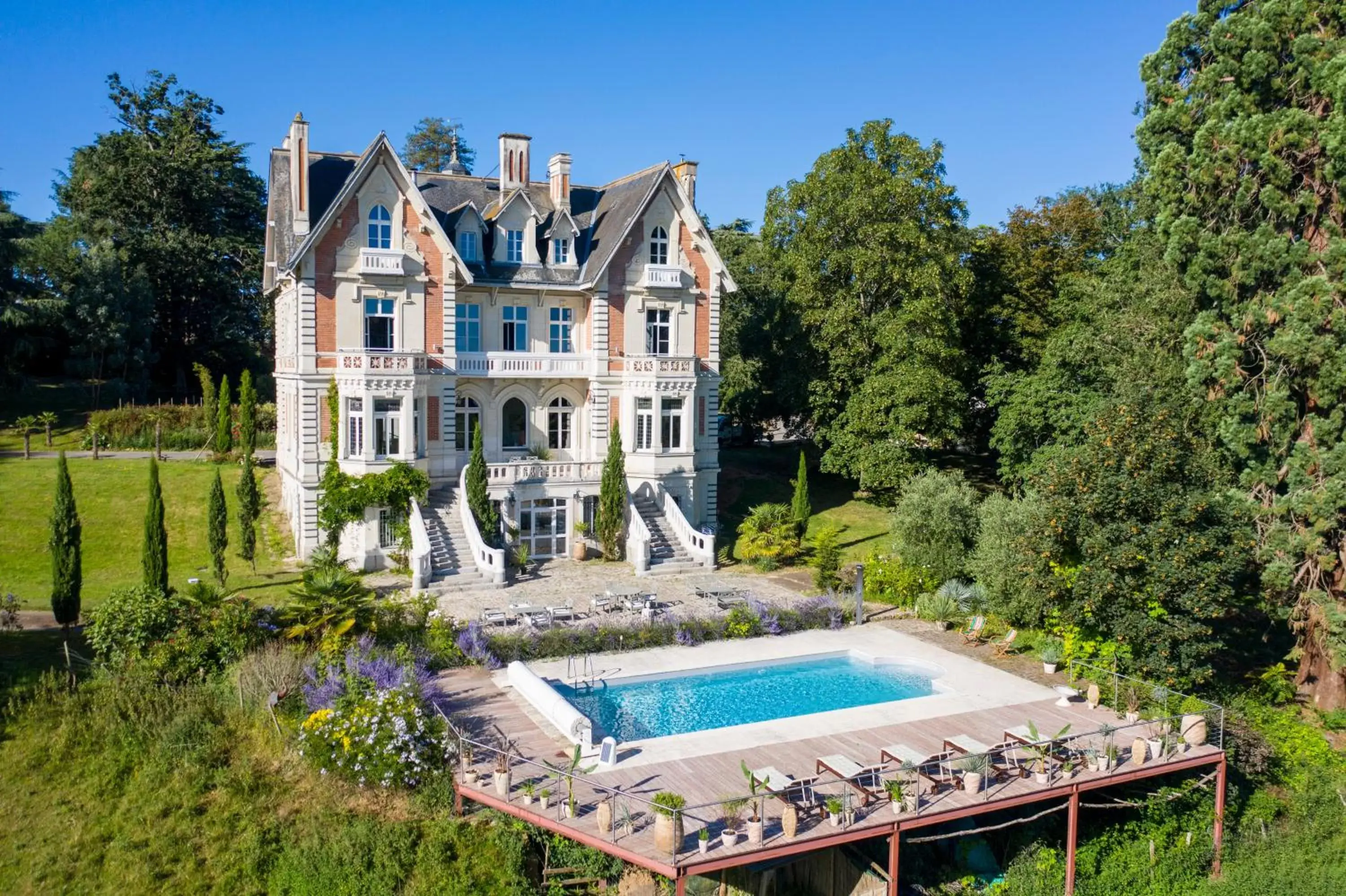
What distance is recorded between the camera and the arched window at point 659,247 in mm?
34438

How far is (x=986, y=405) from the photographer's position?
40906 mm

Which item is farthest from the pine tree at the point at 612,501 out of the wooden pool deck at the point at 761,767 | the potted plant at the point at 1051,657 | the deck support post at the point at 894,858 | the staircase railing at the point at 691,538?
the deck support post at the point at 894,858

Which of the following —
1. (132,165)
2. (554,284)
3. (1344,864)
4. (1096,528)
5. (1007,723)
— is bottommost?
(1344,864)

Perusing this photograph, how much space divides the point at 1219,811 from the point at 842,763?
7635 mm

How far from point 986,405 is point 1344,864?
23.7m

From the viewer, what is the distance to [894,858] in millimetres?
15234

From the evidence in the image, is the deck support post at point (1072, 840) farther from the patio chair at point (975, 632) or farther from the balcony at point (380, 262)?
the balcony at point (380, 262)

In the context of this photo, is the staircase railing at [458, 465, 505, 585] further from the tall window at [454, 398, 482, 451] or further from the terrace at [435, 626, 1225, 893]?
the terrace at [435, 626, 1225, 893]

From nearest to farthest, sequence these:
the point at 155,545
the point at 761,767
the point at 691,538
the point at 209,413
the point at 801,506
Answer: the point at 761,767 < the point at 155,545 < the point at 691,538 < the point at 801,506 < the point at 209,413

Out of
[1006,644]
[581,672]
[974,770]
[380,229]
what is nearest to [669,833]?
[974,770]

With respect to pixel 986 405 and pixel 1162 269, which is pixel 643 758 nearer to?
pixel 1162 269

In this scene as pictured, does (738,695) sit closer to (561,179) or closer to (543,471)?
(543,471)

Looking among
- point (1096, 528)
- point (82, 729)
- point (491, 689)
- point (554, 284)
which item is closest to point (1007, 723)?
point (1096, 528)

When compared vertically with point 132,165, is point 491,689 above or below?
below
